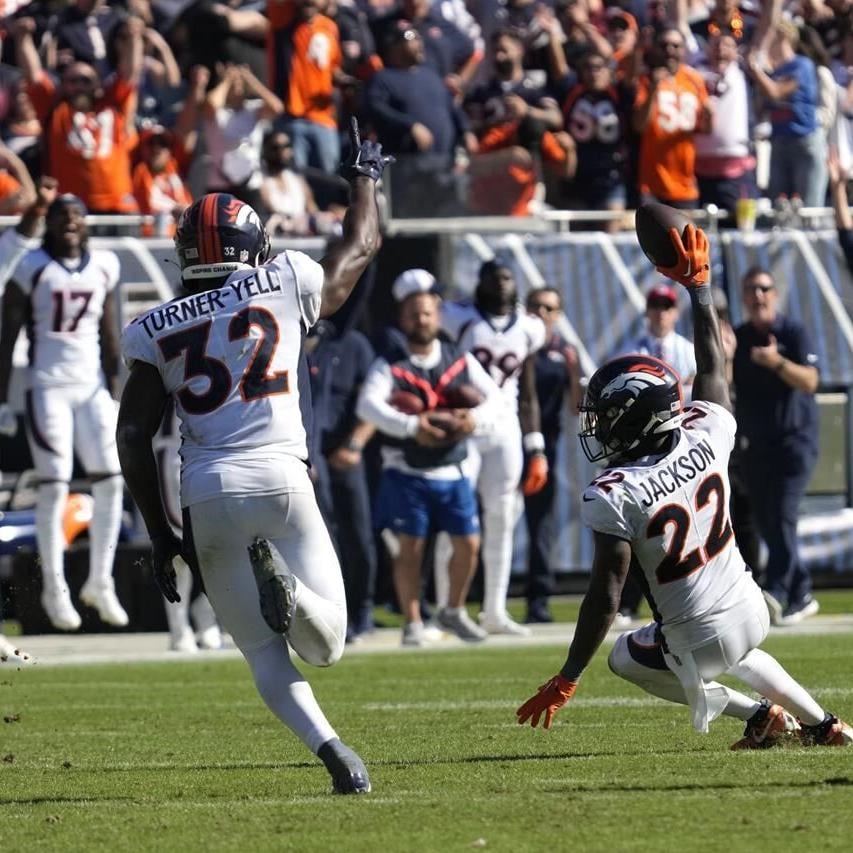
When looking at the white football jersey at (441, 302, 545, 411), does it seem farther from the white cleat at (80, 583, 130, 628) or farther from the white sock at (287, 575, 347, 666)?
the white sock at (287, 575, 347, 666)

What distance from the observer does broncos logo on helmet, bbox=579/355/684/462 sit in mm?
6031

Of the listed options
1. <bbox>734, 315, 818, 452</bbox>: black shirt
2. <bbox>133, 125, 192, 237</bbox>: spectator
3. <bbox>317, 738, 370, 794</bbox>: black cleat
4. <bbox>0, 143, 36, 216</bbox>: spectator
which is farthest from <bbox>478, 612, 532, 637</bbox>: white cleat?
<bbox>317, 738, 370, 794</bbox>: black cleat


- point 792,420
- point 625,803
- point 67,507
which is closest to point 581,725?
point 625,803

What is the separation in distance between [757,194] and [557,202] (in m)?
1.58

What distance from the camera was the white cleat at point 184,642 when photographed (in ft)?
39.0

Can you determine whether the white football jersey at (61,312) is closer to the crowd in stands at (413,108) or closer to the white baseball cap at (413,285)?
the white baseball cap at (413,285)

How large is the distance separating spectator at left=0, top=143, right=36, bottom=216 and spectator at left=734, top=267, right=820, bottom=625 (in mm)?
5073

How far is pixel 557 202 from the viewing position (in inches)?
625

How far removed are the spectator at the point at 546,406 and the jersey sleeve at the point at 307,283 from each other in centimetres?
733

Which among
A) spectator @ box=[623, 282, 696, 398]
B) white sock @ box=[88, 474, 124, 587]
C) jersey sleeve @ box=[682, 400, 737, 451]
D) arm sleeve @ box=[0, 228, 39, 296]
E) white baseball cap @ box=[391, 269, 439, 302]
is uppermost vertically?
jersey sleeve @ box=[682, 400, 737, 451]

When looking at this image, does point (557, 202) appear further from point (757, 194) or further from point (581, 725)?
point (581, 725)

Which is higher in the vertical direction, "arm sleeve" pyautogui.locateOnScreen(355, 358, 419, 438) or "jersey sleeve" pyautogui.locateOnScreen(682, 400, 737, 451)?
"jersey sleeve" pyautogui.locateOnScreen(682, 400, 737, 451)

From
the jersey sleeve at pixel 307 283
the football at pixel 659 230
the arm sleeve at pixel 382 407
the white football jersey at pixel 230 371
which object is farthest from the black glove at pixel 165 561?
the arm sleeve at pixel 382 407

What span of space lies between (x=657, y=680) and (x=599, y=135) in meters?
9.59
